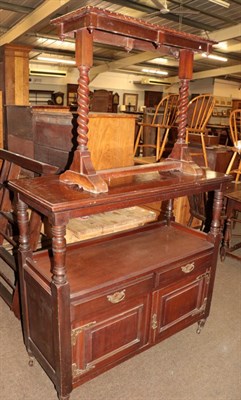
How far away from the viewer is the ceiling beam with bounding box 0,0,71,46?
16.0 ft

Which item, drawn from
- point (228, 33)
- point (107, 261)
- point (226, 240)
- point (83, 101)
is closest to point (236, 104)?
point (228, 33)

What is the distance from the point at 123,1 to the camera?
517cm

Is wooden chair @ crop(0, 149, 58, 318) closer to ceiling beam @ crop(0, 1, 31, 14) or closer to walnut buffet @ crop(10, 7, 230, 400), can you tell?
walnut buffet @ crop(10, 7, 230, 400)

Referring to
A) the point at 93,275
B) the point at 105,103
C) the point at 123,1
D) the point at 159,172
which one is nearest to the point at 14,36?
the point at 123,1

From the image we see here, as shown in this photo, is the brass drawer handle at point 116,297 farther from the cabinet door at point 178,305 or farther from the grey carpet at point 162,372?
the grey carpet at point 162,372

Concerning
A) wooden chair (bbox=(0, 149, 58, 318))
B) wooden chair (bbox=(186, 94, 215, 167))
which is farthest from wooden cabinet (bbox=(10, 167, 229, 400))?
wooden chair (bbox=(186, 94, 215, 167))

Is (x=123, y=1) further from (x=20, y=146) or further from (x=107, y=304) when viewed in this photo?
(x=107, y=304)

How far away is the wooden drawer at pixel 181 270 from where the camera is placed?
1792 millimetres

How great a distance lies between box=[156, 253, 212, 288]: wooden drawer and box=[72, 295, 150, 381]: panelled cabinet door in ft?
0.44

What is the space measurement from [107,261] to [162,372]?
2.48 ft

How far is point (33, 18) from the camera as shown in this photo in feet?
18.4

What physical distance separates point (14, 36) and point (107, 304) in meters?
6.72

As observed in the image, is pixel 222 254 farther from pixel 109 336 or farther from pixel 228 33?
pixel 228 33

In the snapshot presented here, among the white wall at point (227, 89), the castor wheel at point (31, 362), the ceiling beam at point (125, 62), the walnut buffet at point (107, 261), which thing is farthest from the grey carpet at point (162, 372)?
the white wall at point (227, 89)
